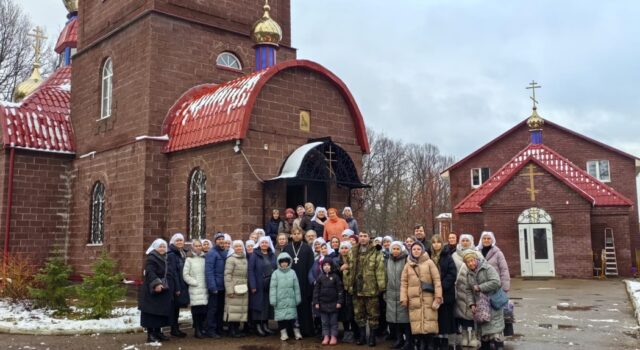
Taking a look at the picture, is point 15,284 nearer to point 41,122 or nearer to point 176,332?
point 176,332

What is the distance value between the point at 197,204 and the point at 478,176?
20896 millimetres

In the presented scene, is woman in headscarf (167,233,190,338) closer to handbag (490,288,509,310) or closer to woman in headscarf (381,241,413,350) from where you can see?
woman in headscarf (381,241,413,350)

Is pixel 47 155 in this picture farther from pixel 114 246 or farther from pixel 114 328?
pixel 114 328

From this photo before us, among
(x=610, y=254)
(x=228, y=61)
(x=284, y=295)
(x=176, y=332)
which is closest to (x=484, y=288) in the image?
(x=284, y=295)

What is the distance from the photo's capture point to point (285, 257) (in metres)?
8.70

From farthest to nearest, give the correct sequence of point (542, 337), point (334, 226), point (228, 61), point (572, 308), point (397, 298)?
point (228, 61)
point (572, 308)
point (334, 226)
point (542, 337)
point (397, 298)

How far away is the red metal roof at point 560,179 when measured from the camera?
21453 millimetres

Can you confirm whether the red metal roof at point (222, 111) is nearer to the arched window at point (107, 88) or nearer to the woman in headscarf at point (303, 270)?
the arched window at point (107, 88)

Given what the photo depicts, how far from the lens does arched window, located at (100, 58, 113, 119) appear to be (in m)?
16.9

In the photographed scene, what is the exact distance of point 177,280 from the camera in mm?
8719

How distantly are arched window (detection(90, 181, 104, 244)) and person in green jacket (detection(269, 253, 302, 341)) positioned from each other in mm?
9324

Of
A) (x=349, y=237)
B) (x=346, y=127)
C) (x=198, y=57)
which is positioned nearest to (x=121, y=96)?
(x=198, y=57)

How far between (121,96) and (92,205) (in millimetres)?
3292

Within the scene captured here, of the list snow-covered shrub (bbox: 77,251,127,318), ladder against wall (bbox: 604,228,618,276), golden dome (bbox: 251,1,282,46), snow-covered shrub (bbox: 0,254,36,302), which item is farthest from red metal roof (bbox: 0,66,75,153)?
ladder against wall (bbox: 604,228,618,276)
